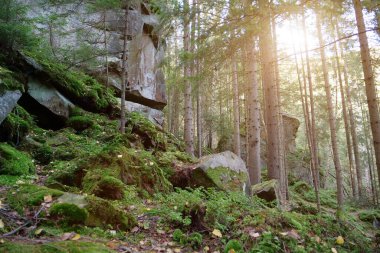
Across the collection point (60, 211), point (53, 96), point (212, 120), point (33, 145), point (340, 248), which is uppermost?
point (212, 120)

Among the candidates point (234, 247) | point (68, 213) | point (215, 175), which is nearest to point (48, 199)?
point (68, 213)

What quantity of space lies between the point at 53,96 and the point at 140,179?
4838 mm

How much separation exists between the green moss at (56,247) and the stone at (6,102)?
430 cm

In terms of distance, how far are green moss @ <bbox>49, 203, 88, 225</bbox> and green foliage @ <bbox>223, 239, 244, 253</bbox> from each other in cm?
169

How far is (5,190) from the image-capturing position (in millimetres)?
4262

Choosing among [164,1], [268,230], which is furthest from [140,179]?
[164,1]

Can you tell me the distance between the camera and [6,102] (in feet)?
19.0

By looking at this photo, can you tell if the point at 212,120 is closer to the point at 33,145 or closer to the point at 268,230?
the point at 33,145

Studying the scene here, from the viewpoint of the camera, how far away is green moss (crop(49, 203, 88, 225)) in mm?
3199

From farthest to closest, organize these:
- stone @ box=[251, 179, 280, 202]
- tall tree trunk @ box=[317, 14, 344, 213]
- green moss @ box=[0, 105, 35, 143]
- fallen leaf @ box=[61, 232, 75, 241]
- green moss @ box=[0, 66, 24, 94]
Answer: tall tree trunk @ box=[317, 14, 344, 213] → stone @ box=[251, 179, 280, 202] → green moss @ box=[0, 105, 35, 143] → green moss @ box=[0, 66, 24, 94] → fallen leaf @ box=[61, 232, 75, 241]

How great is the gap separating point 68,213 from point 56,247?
94 centimetres

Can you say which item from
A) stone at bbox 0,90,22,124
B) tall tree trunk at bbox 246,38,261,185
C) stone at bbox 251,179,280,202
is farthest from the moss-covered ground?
tall tree trunk at bbox 246,38,261,185

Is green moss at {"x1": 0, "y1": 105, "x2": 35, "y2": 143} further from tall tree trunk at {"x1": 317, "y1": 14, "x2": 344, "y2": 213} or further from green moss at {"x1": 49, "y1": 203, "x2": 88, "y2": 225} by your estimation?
tall tree trunk at {"x1": 317, "y1": 14, "x2": 344, "y2": 213}

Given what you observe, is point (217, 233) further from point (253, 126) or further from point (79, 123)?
point (79, 123)
